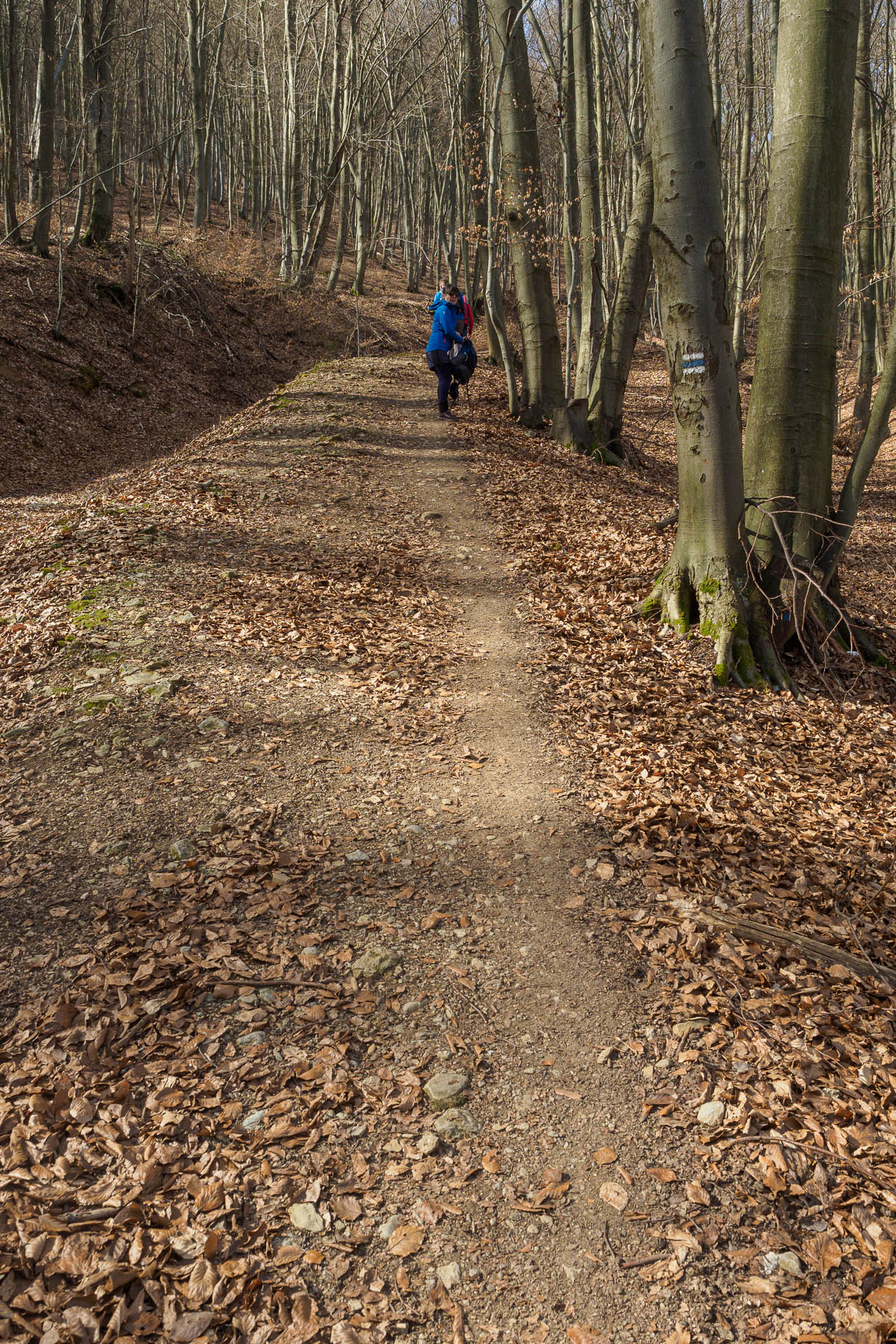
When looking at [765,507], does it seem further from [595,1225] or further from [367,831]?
[595,1225]

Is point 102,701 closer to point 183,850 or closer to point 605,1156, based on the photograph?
point 183,850

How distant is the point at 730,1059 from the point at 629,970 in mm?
529

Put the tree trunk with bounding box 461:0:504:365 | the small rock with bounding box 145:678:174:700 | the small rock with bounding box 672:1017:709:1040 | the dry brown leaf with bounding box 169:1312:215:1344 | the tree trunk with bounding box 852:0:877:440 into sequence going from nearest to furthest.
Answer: the dry brown leaf with bounding box 169:1312:215:1344 → the small rock with bounding box 672:1017:709:1040 → the small rock with bounding box 145:678:174:700 → the tree trunk with bounding box 852:0:877:440 → the tree trunk with bounding box 461:0:504:365

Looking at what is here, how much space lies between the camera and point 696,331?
579 cm

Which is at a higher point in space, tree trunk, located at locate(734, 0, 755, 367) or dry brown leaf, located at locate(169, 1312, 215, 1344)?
tree trunk, located at locate(734, 0, 755, 367)

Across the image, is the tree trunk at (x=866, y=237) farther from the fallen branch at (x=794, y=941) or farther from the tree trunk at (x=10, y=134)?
the tree trunk at (x=10, y=134)

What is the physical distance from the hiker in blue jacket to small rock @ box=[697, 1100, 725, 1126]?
35.4 feet

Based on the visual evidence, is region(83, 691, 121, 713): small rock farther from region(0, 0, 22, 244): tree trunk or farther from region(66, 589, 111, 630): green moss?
region(0, 0, 22, 244): tree trunk

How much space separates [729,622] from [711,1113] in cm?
381

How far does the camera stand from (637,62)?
16.2 m

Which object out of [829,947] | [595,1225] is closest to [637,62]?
[829,947]

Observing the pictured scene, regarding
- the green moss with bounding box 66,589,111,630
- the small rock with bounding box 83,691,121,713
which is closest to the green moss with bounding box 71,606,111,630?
the green moss with bounding box 66,589,111,630

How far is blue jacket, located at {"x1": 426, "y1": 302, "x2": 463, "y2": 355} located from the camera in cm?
1180

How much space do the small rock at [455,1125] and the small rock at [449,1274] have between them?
411 mm
